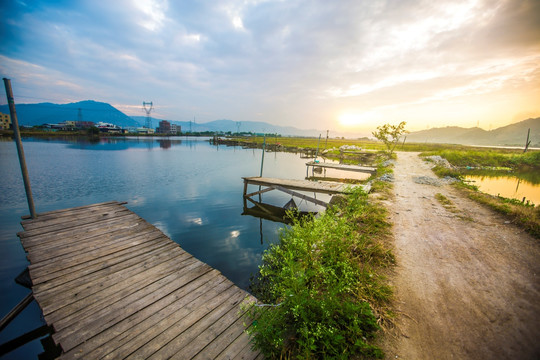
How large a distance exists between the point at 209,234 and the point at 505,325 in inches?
417

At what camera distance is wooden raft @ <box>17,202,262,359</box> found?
334cm

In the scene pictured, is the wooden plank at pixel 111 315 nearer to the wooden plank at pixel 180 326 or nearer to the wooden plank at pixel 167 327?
the wooden plank at pixel 167 327

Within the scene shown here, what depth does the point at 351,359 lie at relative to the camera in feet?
9.62

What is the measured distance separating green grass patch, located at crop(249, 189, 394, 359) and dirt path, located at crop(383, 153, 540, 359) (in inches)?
16.2

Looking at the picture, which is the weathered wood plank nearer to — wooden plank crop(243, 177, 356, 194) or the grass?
wooden plank crop(243, 177, 356, 194)

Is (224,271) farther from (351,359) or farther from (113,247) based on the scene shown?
(351,359)

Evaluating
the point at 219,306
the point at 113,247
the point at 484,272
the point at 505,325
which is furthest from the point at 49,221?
the point at 484,272

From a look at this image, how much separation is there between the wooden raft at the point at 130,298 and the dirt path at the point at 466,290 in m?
2.98

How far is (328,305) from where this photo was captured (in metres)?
3.33

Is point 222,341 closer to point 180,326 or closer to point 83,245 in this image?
point 180,326

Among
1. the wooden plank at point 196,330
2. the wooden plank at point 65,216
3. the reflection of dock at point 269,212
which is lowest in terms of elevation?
the reflection of dock at point 269,212

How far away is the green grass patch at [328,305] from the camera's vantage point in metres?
2.96

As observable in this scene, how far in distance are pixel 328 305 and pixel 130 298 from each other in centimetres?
432

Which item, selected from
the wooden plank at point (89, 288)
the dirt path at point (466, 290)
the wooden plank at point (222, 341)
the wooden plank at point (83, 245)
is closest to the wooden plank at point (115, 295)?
the wooden plank at point (89, 288)
